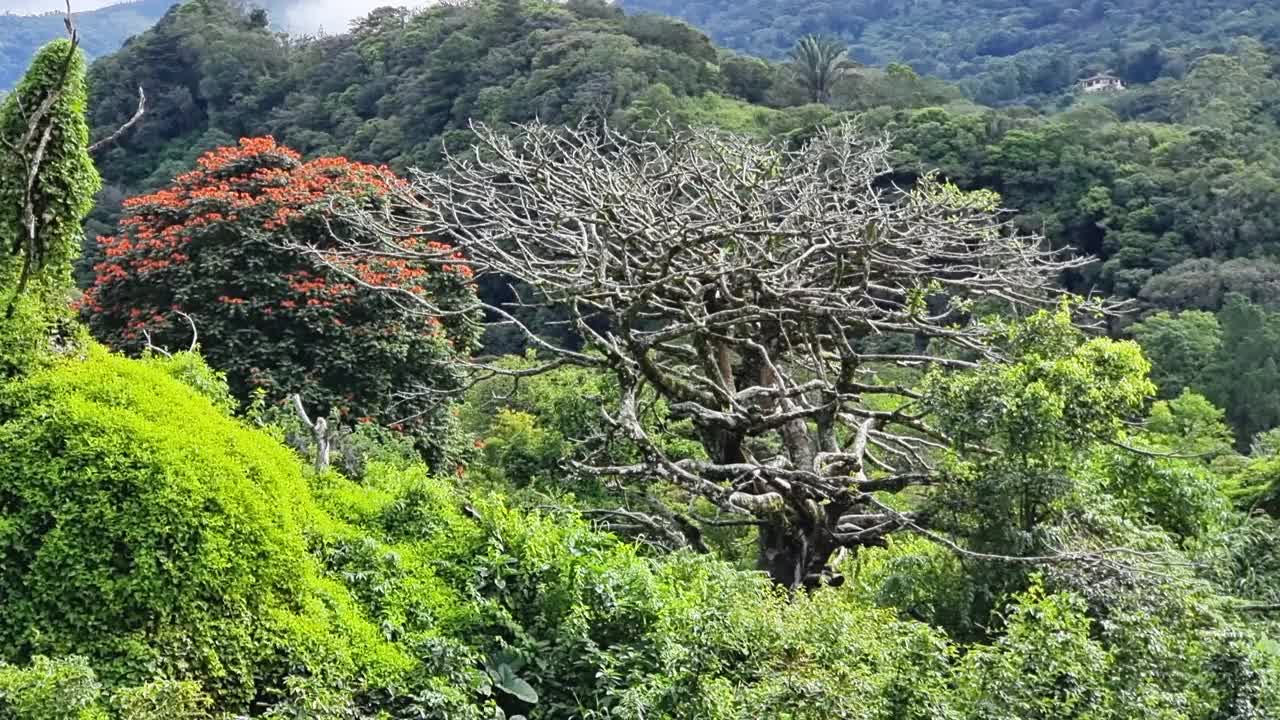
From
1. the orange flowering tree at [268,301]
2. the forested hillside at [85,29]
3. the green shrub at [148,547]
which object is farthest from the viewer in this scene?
the forested hillside at [85,29]

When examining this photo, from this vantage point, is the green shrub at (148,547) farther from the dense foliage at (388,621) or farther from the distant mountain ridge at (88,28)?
the distant mountain ridge at (88,28)

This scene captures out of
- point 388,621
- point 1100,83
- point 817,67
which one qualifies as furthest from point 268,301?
point 1100,83

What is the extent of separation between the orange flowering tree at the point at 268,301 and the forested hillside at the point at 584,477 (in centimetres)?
4

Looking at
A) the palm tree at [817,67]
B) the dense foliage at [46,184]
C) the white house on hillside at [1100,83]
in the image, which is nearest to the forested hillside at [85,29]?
the palm tree at [817,67]

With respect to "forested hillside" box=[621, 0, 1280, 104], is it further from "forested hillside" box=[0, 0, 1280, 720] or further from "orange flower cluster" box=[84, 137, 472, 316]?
"orange flower cluster" box=[84, 137, 472, 316]

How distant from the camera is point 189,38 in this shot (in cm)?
4903

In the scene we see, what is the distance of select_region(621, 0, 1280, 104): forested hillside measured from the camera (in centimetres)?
6444

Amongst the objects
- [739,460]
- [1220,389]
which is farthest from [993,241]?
[1220,389]

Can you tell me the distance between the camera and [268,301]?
11625 mm

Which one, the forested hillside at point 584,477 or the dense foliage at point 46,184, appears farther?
the dense foliage at point 46,184

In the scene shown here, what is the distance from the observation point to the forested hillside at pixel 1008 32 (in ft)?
211

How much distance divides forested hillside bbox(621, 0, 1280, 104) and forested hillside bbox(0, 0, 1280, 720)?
171 feet

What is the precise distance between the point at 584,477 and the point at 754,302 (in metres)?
2.12

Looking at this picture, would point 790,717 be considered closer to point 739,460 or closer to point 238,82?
point 739,460
